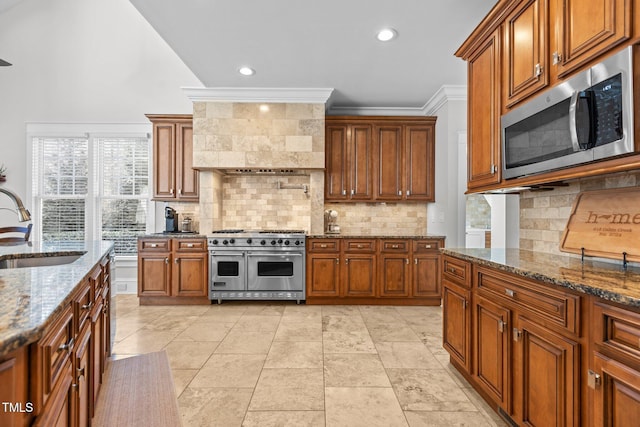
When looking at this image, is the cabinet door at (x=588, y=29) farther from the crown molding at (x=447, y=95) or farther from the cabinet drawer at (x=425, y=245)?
the cabinet drawer at (x=425, y=245)

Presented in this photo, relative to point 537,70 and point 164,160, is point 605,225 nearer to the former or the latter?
point 537,70

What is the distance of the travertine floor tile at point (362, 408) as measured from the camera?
1.74 meters

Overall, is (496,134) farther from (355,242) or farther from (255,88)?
(255,88)

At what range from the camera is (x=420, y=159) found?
438cm

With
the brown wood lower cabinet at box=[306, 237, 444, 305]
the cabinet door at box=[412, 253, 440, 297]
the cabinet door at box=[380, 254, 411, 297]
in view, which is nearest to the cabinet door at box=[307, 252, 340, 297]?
the brown wood lower cabinet at box=[306, 237, 444, 305]

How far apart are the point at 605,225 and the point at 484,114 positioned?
3.42 ft

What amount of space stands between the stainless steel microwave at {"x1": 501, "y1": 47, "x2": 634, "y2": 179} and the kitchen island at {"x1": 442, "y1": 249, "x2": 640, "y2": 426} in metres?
0.53

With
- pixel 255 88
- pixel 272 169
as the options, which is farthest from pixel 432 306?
pixel 255 88

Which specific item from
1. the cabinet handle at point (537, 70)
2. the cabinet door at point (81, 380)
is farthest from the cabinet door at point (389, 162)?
the cabinet door at point (81, 380)

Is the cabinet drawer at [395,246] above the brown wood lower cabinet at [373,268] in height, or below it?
above

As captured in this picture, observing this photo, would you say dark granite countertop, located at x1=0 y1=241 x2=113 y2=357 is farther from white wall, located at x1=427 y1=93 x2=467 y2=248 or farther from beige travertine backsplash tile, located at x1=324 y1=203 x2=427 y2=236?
white wall, located at x1=427 y1=93 x2=467 y2=248

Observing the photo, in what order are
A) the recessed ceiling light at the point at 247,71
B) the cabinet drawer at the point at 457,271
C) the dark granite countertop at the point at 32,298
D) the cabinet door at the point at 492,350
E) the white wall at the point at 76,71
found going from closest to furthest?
the dark granite countertop at the point at 32,298 < the cabinet door at the point at 492,350 < the cabinet drawer at the point at 457,271 < the recessed ceiling light at the point at 247,71 < the white wall at the point at 76,71

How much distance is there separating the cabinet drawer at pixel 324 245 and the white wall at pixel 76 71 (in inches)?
110

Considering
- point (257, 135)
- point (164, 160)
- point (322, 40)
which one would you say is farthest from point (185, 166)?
point (322, 40)
